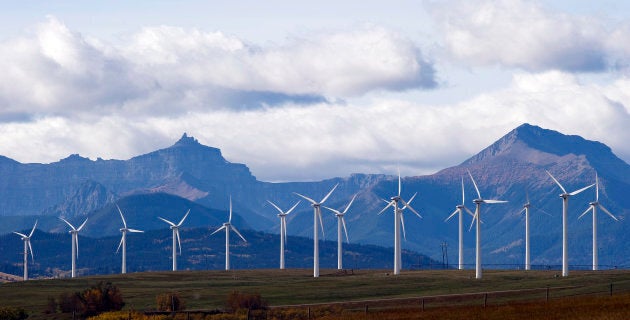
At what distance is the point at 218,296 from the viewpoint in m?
185

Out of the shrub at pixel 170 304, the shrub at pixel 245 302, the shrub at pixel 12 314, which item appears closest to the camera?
the shrub at pixel 12 314

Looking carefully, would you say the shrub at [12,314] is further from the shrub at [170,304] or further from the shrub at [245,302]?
the shrub at [245,302]

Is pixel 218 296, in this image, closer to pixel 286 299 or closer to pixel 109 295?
pixel 286 299

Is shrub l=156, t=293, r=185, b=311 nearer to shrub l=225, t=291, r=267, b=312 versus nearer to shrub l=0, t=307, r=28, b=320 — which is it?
shrub l=225, t=291, r=267, b=312

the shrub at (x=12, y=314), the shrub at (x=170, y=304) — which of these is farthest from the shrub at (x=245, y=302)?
the shrub at (x=12, y=314)

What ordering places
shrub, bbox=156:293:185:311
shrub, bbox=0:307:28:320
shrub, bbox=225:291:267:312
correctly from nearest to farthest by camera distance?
shrub, bbox=0:307:28:320
shrub, bbox=156:293:185:311
shrub, bbox=225:291:267:312

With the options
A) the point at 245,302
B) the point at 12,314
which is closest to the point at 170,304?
the point at 245,302

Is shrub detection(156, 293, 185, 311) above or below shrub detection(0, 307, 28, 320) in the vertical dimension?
above

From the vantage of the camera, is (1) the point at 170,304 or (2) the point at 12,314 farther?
(1) the point at 170,304

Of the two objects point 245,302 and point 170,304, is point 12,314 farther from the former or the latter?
point 245,302

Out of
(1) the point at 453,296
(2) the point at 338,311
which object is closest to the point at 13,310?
(2) the point at 338,311

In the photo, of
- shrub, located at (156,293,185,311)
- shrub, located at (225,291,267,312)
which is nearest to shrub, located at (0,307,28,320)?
shrub, located at (156,293,185,311)

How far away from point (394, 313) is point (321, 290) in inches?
2668

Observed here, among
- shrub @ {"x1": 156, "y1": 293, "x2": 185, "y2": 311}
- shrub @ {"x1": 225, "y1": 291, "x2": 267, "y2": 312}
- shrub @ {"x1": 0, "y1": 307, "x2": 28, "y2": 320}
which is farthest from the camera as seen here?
shrub @ {"x1": 225, "y1": 291, "x2": 267, "y2": 312}
